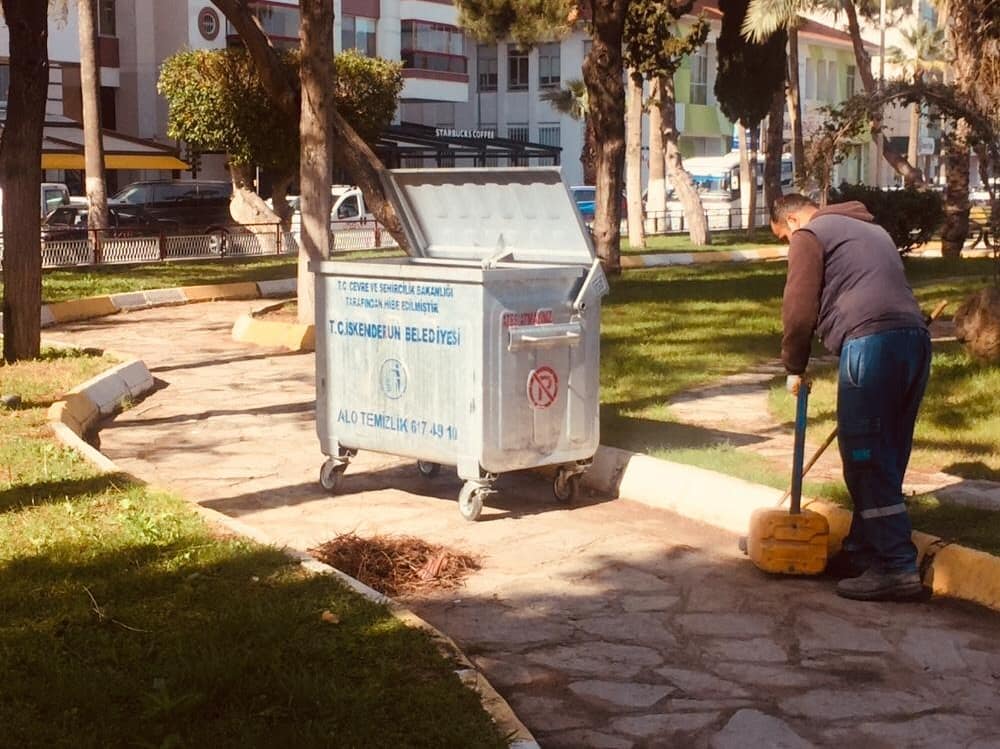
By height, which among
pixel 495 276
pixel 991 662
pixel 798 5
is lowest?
pixel 991 662

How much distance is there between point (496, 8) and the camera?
35344 millimetres

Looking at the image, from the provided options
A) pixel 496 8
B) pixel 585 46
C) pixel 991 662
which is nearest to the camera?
pixel 991 662

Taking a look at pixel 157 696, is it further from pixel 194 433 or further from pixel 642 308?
pixel 642 308

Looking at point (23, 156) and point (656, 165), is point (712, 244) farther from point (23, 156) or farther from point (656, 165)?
point (23, 156)

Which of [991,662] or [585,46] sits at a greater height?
[585,46]

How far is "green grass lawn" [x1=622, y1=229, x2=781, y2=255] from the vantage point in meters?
31.9

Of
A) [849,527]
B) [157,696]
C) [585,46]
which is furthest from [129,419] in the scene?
[585,46]

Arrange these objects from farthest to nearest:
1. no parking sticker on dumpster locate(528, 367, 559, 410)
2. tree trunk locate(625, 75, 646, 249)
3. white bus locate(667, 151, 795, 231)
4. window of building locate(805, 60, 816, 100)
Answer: window of building locate(805, 60, 816, 100) < white bus locate(667, 151, 795, 231) < tree trunk locate(625, 75, 646, 249) < no parking sticker on dumpster locate(528, 367, 559, 410)

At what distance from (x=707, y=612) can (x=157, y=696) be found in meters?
2.50

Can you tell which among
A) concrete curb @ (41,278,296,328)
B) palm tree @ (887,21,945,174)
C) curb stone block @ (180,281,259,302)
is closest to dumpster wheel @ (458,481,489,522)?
concrete curb @ (41,278,296,328)

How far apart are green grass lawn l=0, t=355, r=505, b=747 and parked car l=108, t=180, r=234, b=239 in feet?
95.9

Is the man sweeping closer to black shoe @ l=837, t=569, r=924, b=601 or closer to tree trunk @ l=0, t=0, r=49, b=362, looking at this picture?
black shoe @ l=837, t=569, r=924, b=601

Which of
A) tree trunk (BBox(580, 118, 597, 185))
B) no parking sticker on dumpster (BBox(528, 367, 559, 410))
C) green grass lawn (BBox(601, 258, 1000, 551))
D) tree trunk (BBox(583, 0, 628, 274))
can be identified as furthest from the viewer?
tree trunk (BBox(580, 118, 597, 185))

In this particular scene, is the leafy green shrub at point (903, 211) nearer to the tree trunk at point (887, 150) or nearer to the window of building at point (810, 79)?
the tree trunk at point (887, 150)
